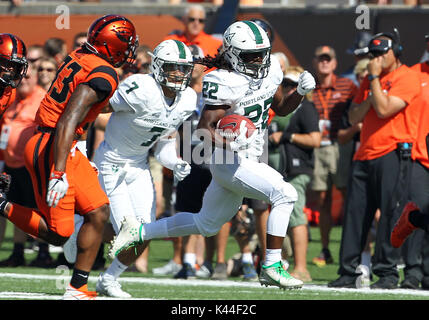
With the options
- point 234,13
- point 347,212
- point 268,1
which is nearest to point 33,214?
point 347,212

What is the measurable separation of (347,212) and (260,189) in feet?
6.17

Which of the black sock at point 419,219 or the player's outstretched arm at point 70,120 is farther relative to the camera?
the black sock at point 419,219

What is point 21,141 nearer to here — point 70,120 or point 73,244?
point 73,244

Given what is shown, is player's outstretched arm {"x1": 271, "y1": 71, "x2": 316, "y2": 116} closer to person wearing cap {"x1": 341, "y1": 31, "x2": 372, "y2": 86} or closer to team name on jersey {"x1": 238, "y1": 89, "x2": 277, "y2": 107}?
team name on jersey {"x1": 238, "y1": 89, "x2": 277, "y2": 107}

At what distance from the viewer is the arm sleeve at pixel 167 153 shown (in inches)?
310

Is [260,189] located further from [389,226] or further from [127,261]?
[389,226]

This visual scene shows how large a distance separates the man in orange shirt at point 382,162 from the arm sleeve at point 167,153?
1.69 meters

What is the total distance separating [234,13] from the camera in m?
12.0

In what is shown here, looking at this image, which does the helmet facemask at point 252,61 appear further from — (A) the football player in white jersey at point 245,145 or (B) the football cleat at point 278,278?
(B) the football cleat at point 278,278

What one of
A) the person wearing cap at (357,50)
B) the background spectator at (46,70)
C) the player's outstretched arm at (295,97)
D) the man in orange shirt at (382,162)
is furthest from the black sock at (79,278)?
the background spectator at (46,70)

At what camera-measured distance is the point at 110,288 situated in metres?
7.68

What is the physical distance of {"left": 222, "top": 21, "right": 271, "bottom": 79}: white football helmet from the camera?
7.17 meters

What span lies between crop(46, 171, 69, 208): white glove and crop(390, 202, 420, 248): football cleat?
2.80 metres
